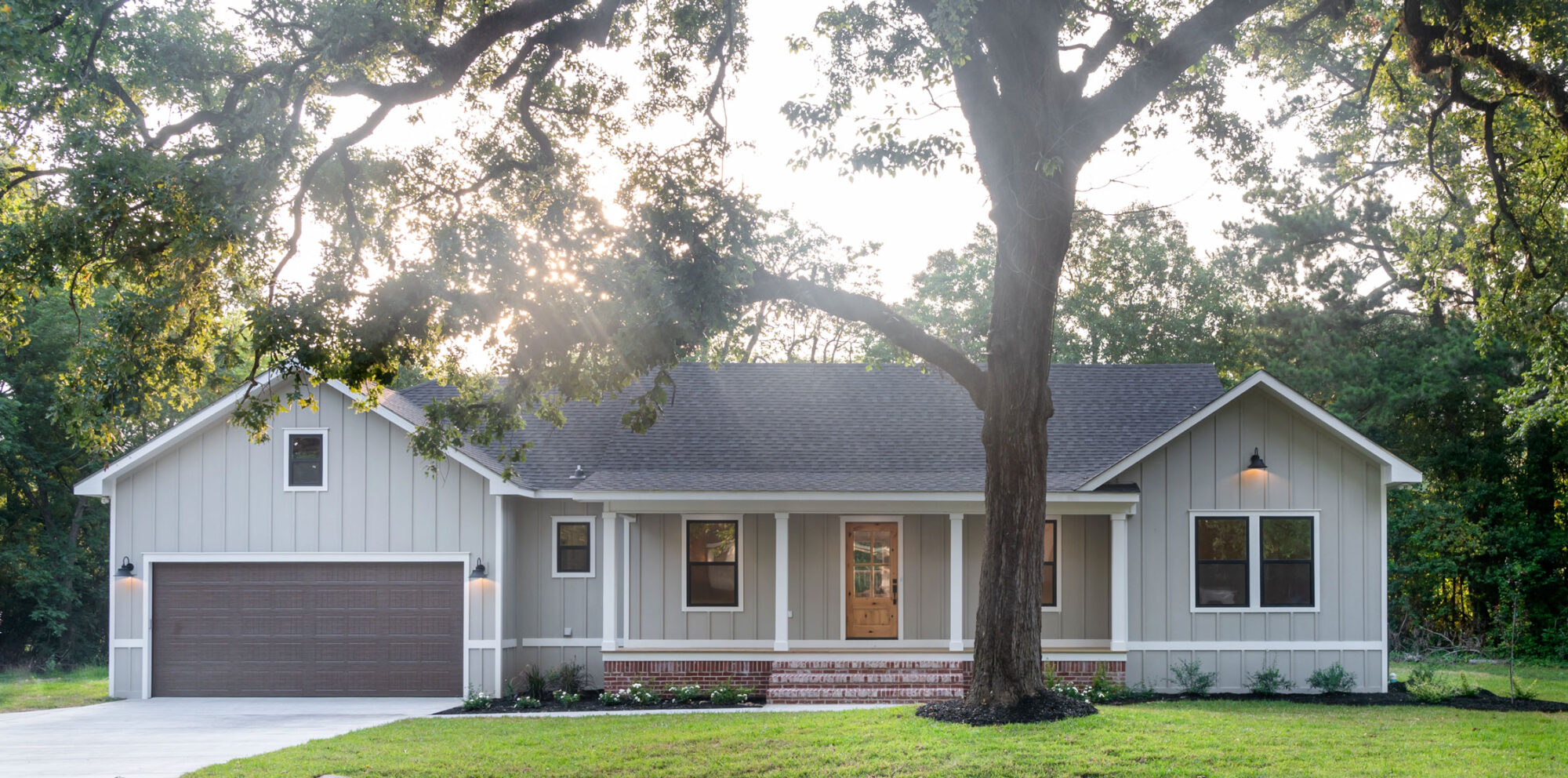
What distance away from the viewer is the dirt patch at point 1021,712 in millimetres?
10391

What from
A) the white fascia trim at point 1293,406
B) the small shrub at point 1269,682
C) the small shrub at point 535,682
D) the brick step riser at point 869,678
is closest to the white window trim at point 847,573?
the brick step riser at point 869,678

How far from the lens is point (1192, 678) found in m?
14.7

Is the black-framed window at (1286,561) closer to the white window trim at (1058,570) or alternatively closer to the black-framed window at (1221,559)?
the black-framed window at (1221,559)

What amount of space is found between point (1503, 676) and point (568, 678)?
46.0 feet

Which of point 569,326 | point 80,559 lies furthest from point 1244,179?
point 80,559

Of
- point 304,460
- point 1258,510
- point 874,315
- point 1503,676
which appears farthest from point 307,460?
point 1503,676

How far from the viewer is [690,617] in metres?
16.1

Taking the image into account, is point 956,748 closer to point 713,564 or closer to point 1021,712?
point 1021,712

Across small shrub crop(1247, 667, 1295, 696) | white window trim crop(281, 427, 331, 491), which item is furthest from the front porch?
white window trim crop(281, 427, 331, 491)

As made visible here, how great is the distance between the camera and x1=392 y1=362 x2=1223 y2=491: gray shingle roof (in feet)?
52.3

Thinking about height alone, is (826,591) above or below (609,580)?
below

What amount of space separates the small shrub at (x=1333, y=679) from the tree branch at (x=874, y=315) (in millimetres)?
6849

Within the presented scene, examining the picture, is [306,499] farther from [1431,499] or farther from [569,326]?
[1431,499]

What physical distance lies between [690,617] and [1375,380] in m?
16.0
